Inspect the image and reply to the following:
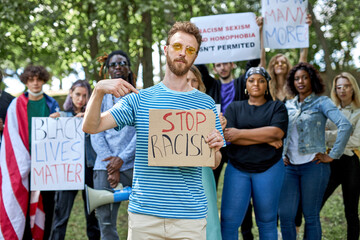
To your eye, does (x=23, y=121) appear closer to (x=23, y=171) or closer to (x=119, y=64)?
(x=23, y=171)

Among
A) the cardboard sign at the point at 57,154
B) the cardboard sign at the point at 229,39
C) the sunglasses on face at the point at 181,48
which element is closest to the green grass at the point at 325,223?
the cardboard sign at the point at 57,154

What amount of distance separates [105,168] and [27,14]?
20.4ft

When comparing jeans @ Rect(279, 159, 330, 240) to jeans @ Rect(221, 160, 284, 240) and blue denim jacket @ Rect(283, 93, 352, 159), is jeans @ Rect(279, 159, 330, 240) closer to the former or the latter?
blue denim jacket @ Rect(283, 93, 352, 159)

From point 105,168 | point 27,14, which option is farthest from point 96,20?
point 105,168

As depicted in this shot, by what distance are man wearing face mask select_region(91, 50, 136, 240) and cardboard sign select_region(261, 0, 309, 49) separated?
7.14ft

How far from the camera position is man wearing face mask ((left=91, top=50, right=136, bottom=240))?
372 cm

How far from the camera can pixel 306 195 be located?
13.8ft

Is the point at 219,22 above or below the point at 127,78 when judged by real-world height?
above

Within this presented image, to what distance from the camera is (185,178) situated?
2.40m

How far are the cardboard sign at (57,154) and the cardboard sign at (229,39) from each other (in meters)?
1.86

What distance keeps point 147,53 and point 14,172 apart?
5.11 metres

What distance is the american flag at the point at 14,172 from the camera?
14.2 feet

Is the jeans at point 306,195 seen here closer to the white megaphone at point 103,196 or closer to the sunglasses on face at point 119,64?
the white megaphone at point 103,196

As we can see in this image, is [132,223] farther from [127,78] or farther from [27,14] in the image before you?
[27,14]
